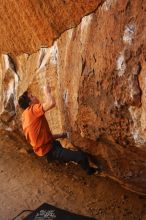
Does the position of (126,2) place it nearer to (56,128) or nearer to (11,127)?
(56,128)

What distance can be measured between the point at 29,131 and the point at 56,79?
2.39 ft

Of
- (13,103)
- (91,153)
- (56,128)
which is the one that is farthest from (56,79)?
(13,103)

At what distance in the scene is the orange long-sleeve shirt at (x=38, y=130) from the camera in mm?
5098

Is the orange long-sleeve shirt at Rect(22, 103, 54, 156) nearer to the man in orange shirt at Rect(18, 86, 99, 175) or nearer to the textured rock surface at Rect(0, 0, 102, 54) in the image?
the man in orange shirt at Rect(18, 86, 99, 175)

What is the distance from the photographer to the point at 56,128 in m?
5.50

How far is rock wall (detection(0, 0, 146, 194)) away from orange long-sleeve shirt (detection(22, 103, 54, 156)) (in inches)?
9.4

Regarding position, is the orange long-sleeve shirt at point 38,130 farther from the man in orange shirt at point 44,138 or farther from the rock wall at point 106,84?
the rock wall at point 106,84

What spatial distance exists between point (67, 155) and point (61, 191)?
79 centimetres

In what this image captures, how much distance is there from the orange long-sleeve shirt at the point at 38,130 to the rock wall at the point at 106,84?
24cm

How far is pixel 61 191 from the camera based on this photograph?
5.68 meters

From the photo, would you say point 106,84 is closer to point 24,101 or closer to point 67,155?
point 67,155

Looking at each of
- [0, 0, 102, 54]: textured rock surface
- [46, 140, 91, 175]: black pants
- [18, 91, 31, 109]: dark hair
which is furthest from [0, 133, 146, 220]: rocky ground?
[0, 0, 102, 54]: textured rock surface

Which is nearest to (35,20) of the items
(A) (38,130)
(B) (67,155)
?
(A) (38,130)

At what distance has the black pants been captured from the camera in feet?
16.5
